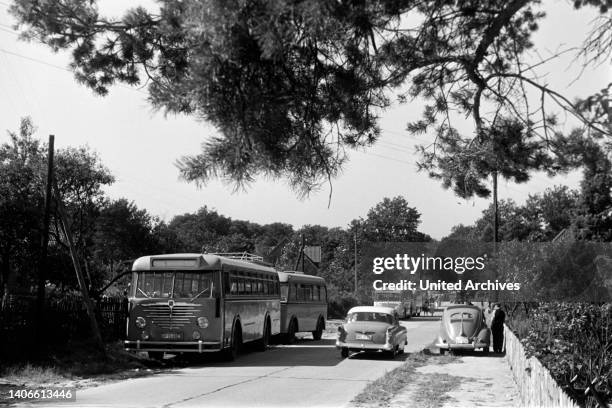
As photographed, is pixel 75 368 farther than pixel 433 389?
Yes

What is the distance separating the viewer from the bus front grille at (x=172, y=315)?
60.9 feet

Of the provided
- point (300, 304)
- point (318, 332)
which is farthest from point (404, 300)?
point (300, 304)

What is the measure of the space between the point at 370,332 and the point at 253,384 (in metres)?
6.81

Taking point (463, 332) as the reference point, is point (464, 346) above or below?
below

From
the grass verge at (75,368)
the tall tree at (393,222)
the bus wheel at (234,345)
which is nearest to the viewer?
the grass verge at (75,368)

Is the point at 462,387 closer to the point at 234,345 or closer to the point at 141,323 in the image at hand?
the point at 234,345

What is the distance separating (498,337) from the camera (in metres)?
23.3

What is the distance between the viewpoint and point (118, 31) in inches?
319

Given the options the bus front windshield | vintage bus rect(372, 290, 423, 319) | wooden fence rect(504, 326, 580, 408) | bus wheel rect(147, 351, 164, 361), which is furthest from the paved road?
vintage bus rect(372, 290, 423, 319)

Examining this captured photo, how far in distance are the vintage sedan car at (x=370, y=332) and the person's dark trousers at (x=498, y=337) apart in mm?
3215

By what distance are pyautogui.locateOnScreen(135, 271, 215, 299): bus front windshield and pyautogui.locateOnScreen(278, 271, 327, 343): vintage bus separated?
29.0ft
